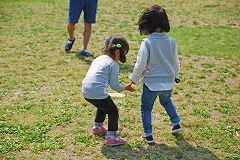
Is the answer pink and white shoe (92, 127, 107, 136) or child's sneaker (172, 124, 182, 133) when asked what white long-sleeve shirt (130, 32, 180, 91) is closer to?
child's sneaker (172, 124, 182, 133)

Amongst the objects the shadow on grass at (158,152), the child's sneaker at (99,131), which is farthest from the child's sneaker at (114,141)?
the child's sneaker at (99,131)

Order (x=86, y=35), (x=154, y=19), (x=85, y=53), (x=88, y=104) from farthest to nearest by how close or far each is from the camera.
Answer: (x=86, y=35)
(x=85, y=53)
(x=88, y=104)
(x=154, y=19)

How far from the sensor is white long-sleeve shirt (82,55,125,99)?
3.57 meters

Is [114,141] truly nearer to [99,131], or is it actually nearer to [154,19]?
[99,131]

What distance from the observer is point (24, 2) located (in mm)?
13203

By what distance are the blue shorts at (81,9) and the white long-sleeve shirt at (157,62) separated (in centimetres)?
364

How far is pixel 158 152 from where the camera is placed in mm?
3656

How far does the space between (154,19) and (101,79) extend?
0.82 metres

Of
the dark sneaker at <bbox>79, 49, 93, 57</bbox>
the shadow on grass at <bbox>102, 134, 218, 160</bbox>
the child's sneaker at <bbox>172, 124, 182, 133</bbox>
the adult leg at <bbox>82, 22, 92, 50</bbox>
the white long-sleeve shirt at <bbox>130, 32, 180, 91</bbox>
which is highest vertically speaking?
the white long-sleeve shirt at <bbox>130, 32, 180, 91</bbox>

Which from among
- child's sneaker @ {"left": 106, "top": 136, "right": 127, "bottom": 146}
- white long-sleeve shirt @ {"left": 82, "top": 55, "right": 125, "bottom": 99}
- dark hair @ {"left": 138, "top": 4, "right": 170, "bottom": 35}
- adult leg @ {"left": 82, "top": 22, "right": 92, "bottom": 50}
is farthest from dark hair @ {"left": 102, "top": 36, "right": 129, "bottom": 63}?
adult leg @ {"left": 82, "top": 22, "right": 92, "bottom": 50}

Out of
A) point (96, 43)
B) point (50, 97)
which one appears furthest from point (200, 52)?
point (50, 97)

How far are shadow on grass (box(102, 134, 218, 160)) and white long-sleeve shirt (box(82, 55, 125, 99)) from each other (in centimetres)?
59

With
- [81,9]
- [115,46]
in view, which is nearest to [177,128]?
[115,46]

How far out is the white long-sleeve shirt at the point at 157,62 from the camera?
11.8 ft
